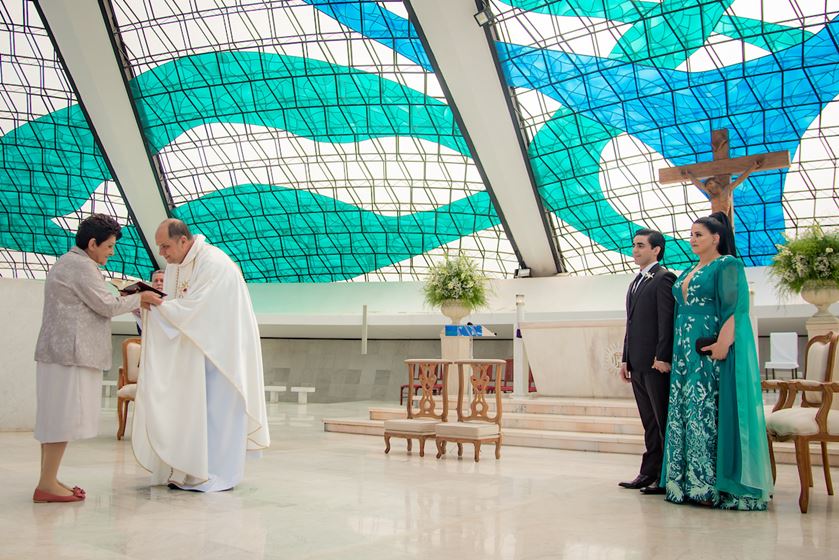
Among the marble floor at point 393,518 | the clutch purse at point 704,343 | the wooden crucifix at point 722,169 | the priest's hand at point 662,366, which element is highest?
the wooden crucifix at point 722,169

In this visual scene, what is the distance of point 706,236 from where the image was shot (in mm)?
5281

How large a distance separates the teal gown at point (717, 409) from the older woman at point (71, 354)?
147 inches

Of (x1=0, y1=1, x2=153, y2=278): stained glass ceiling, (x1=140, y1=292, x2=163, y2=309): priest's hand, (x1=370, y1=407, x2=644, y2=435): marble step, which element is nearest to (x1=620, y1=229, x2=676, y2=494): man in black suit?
(x1=370, y1=407, x2=644, y2=435): marble step

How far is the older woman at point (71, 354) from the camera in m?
4.71

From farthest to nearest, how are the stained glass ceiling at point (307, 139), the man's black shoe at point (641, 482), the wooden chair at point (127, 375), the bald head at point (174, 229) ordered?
the stained glass ceiling at point (307, 139) → the wooden chair at point (127, 375) → the man's black shoe at point (641, 482) → the bald head at point (174, 229)

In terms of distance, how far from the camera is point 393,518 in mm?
4441

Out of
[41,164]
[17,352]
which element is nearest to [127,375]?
[17,352]

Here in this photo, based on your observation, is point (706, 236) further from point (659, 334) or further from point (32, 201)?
point (32, 201)

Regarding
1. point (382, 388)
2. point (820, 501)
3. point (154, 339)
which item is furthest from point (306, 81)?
point (820, 501)

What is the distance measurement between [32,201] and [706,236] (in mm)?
26840

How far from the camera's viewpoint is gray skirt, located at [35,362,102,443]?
4.69 metres

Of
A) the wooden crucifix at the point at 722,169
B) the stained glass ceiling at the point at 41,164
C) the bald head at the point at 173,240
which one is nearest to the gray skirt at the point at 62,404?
the bald head at the point at 173,240

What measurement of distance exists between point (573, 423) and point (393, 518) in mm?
5492

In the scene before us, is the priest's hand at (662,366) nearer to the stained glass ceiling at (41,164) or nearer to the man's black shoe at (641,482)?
the man's black shoe at (641,482)
